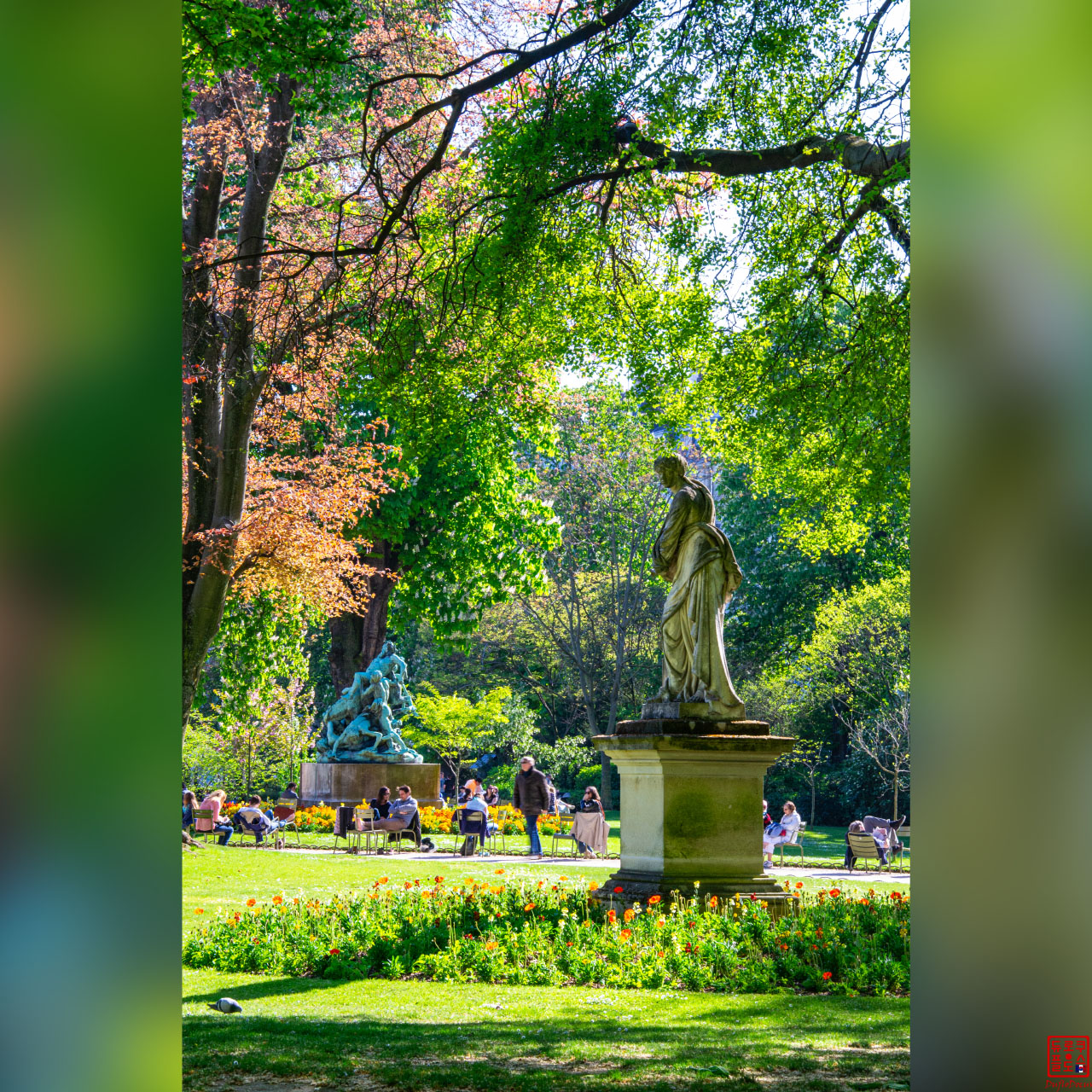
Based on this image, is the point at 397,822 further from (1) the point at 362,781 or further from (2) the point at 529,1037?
(2) the point at 529,1037

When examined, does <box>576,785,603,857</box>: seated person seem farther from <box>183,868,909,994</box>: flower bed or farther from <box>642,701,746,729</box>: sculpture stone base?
<box>642,701,746,729</box>: sculpture stone base

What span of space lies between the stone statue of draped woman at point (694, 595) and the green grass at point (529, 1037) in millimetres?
3305

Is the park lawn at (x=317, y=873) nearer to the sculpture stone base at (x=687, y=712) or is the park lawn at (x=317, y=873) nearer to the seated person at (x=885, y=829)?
the seated person at (x=885, y=829)

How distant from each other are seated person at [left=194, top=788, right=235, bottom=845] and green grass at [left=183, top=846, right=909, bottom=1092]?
37.0 ft

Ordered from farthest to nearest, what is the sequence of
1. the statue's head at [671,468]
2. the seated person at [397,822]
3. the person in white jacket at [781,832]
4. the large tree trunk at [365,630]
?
the large tree trunk at [365,630] < the person in white jacket at [781,832] < the seated person at [397,822] < the statue's head at [671,468]

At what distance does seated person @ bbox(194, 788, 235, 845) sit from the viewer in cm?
2042

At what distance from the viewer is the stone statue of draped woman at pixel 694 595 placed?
1117 centimetres

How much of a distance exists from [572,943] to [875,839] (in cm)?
1243

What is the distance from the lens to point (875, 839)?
2048cm

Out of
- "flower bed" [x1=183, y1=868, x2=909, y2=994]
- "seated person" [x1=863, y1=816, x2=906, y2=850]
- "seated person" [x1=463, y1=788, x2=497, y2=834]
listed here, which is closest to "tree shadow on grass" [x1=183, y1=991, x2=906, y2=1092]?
"flower bed" [x1=183, y1=868, x2=909, y2=994]

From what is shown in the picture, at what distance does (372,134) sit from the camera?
1351cm

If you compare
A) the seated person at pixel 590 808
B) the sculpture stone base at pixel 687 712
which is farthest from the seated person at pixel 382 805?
the sculpture stone base at pixel 687 712
